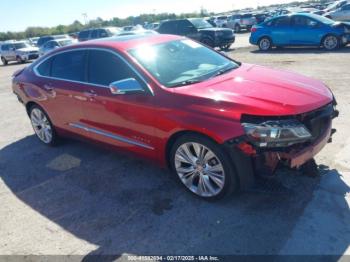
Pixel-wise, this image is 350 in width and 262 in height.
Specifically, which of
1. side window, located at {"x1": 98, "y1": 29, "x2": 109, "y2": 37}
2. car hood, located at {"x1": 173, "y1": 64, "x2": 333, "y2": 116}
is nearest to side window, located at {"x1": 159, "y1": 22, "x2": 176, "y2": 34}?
side window, located at {"x1": 98, "y1": 29, "x2": 109, "y2": 37}

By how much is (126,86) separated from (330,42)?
12.5m

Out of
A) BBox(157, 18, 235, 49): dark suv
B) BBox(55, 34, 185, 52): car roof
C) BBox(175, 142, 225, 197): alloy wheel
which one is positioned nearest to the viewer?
BBox(175, 142, 225, 197): alloy wheel

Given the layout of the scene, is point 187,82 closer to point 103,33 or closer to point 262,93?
point 262,93

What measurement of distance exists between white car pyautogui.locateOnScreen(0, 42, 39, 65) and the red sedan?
21.8 meters

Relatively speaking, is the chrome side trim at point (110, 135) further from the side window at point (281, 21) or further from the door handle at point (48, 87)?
the side window at point (281, 21)

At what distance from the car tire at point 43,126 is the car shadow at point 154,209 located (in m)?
0.77

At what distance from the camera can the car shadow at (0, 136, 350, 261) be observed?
325 centimetres

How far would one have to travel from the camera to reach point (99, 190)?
441 cm

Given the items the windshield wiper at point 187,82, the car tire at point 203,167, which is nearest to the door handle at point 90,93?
the windshield wiper at point 187,82

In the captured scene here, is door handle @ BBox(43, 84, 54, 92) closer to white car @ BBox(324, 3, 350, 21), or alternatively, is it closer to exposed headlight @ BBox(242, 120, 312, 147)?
exposed headlight @ BBox(242, 120, 312, 147)

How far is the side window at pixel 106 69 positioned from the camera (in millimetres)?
4273

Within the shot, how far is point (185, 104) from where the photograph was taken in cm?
366

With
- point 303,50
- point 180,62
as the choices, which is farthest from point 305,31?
point 180,62

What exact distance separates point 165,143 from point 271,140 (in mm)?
1195
